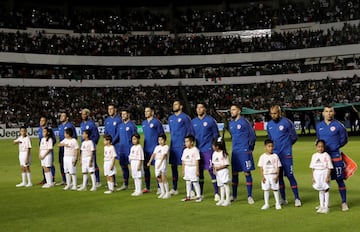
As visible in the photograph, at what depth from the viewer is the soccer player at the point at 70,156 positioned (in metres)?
16.8

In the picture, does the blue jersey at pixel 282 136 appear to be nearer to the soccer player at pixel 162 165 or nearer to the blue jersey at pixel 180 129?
the blue jersey at pixel 180 129

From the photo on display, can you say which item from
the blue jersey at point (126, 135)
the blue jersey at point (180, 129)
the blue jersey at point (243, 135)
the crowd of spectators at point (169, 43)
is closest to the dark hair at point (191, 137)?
the blue jersey at point (180, 129)

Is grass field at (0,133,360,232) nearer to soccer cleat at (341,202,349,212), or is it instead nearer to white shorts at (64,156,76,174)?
soccer cleat at (341,202,349,212)

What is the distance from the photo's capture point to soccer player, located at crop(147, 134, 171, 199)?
14812mm

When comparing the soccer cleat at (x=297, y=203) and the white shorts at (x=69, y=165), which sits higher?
the white shorts at (x=69, y=165)

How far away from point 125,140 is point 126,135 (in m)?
0.15

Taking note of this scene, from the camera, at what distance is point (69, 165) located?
16.8 m

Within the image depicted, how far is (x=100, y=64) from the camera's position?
217 feet

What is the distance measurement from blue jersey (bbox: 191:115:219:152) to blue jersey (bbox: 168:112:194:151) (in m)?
0.45

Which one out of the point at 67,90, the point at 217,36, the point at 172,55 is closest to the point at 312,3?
the point at 217,36

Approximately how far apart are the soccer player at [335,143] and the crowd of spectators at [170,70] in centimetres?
5240

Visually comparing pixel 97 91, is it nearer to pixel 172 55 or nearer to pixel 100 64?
pixel 100 64

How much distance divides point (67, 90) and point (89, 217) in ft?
167

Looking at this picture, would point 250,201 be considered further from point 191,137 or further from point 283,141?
point 191,137
